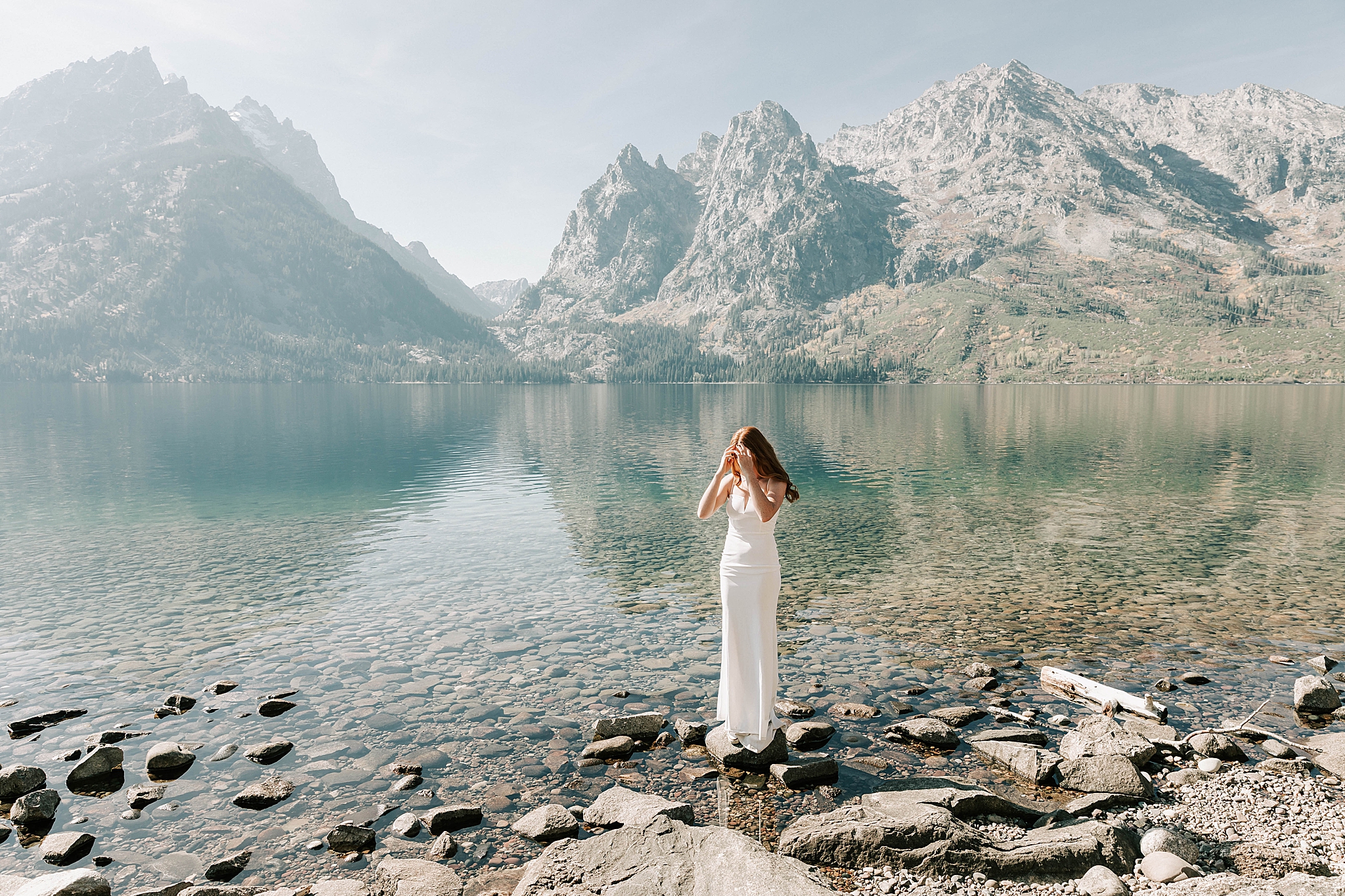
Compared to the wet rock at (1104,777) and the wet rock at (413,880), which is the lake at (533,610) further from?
the wet rock at (1104,777)

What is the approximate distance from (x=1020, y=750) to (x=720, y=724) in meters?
5.47

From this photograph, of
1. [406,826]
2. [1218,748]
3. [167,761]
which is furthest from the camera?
[167,761]

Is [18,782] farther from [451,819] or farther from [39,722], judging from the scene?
[451,819]

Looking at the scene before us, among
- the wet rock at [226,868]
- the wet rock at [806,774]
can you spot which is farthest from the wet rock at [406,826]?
the wet rock at [806,774]

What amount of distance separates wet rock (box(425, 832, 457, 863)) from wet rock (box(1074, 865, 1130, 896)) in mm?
8506

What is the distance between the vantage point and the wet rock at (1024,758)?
1158cm

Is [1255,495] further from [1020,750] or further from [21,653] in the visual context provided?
[21,653]

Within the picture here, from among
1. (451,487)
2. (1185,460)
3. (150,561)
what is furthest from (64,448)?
(1185,460)

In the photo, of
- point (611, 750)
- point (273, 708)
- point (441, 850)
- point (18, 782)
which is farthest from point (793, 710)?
point (18, 782)

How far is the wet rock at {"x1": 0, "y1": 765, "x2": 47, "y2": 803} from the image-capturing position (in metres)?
11.4

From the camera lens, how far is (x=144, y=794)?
11680mm

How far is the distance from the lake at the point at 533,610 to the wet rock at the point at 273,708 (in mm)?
241

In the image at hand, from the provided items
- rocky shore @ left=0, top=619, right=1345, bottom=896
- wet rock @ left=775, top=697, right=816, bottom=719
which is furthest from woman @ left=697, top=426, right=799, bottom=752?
wet rock @ left=775, top=697, right=816, bottom=719

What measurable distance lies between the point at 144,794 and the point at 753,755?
1059 cm
